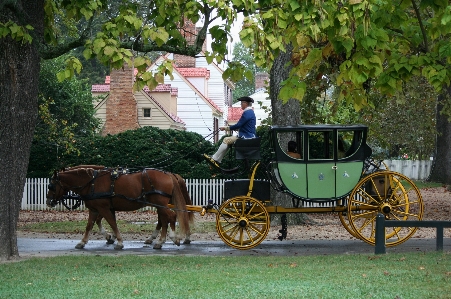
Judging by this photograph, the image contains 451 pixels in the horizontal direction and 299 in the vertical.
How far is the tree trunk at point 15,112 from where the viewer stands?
13539mm

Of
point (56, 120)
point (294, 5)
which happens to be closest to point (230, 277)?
point (294, 5)

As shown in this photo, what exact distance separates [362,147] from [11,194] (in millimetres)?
6855

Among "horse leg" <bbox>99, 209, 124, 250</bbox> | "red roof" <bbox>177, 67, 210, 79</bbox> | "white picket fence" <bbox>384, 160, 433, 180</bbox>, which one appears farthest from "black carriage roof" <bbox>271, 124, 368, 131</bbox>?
"white picket fence" <bbox>384, 160, 433, 180</bbox>

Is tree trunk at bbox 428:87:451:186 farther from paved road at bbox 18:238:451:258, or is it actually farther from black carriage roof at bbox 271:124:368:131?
black carriage roof at bbox 271:124:368:131

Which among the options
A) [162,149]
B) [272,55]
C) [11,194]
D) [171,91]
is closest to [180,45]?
[272,55]

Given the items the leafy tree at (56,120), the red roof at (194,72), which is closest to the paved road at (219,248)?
the leafy tree at (56,120)

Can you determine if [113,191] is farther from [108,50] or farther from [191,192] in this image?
[191,192]

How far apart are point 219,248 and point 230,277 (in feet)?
16.9

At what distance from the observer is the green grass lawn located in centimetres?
982

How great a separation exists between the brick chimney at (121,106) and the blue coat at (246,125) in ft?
59.3

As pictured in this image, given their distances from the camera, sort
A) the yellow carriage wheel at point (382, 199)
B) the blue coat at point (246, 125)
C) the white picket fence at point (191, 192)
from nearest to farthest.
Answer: the yellow carriage wheel at point (382, 199)
the blue coat at point (246, 125)
the white picket fence at point (191, 192)

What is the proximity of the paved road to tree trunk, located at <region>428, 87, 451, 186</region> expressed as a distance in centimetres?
2251

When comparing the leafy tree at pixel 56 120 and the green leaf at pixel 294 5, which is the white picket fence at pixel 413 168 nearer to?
the leafy tree at pixel 56 120

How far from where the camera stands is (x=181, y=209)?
1616 centimetres
